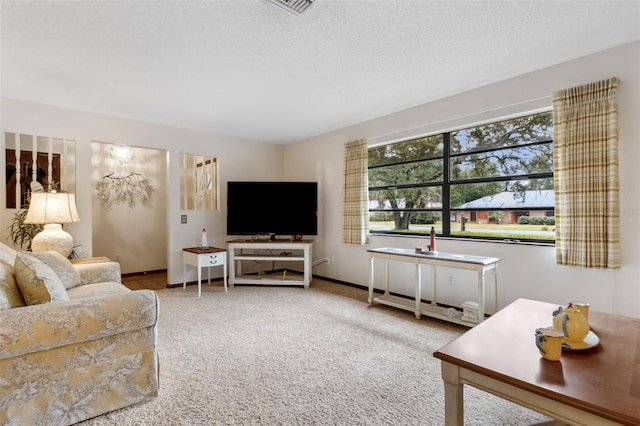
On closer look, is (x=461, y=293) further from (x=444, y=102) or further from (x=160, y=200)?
(x=160, y=200)

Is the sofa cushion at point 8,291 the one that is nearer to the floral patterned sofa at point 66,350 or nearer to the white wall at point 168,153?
the floral patterned sofa at point 66,350

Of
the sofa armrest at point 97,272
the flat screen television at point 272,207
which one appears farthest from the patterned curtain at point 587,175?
the sofa armrest at point 97,272

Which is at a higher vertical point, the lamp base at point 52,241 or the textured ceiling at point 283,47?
the textured ceiling at point 283,47

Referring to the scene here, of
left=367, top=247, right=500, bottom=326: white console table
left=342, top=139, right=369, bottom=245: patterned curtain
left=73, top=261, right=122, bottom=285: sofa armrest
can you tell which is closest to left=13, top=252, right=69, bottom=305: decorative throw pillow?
left=73, top=261, right=122, bottom=285: sofa armrest

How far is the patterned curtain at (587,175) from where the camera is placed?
2.41 meters

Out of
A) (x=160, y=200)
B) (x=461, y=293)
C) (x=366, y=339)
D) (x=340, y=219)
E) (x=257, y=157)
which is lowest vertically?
(x=366, y=339)

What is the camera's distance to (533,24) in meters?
2.17

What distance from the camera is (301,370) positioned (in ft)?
7.19

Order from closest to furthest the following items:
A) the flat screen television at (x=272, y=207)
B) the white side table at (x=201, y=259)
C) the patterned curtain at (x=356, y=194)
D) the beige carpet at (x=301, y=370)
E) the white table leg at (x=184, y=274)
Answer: the beige carpet at (x=301, y=370), the white side table at (x=201, y=259), the patterned curtain at (x=356, y=194), the white table leg at (x=184, y=274), the flat screen television at (x=272, y=207)

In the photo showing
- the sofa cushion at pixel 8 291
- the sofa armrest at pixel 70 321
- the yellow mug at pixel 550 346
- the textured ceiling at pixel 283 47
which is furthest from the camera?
the textured ceiling at pixel 283 47

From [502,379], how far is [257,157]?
5.09 metres

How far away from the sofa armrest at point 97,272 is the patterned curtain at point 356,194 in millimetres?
2814

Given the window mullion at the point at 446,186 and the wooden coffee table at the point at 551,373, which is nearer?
the wooden coffee table at the point at 551,373

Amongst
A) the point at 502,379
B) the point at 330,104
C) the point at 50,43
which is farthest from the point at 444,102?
the point at 50,43
